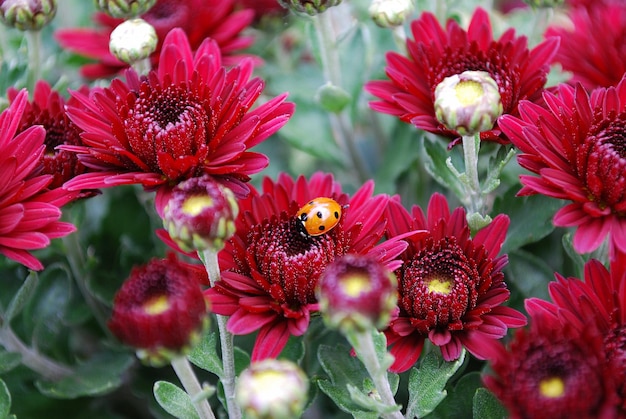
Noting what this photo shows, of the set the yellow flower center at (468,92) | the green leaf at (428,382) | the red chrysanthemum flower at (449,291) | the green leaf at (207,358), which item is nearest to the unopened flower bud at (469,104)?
the yellow flower center at (468,92)

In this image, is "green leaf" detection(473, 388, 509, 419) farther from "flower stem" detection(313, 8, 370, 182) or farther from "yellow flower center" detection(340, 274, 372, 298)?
"flower stem" detection(313, 8, 370, 182)

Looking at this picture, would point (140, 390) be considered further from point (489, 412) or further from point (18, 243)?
point (489, 412)

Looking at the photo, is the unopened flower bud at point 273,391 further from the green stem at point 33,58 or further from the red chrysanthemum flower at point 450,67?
the green stem at point 33,58

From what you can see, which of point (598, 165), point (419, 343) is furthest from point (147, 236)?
point (598, 165)

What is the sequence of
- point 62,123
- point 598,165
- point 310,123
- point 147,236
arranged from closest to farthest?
point 598,165 → point 62,123 → point 147,236 → point 310,123

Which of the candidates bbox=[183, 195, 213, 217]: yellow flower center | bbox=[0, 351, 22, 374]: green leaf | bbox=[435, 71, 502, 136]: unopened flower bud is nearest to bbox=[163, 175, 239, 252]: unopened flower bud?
bbox=[183, 195, 213, 217]: yellow flower center

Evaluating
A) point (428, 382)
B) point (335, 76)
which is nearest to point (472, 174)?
point (428, 382)
